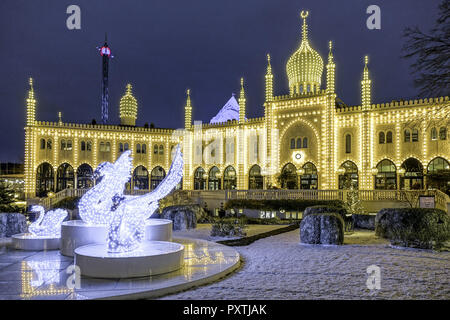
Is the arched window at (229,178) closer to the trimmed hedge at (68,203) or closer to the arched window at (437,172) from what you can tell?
the trimmed hedge at (68,203)

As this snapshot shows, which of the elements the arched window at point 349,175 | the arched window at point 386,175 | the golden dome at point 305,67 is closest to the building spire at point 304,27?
the golden dome at point 305,67

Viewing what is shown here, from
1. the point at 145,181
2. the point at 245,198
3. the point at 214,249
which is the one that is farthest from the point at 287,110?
the point at 214,249

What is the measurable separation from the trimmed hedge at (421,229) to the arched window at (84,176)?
3535cm

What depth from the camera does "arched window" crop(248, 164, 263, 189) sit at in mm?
39625

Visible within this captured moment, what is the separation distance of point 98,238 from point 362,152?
27.3m

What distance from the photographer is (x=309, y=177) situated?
3622 centimetres

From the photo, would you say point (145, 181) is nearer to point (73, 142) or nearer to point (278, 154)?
point (73, 142)

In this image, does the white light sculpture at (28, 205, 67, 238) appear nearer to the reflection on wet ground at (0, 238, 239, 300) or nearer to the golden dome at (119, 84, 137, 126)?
the reflection on wet ground at (0, 238, 239, 300)

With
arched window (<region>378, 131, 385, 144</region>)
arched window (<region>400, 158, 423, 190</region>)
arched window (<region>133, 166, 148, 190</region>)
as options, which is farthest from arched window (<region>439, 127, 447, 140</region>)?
arched window (<region>133, 166, 148, 190</region>)

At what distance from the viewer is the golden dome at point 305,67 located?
38.5 metres

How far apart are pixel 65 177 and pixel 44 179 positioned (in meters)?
2.10

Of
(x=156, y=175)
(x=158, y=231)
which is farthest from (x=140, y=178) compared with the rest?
(x=158, y=231)

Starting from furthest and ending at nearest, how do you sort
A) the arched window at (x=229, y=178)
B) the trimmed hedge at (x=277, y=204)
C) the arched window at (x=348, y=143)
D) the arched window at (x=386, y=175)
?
the arched window at (x=229, y=178) → the arched window at (x=348, y=143) → the arched window at (x=386, y=175) → the trimmed hedge at (x=277, y=204)
